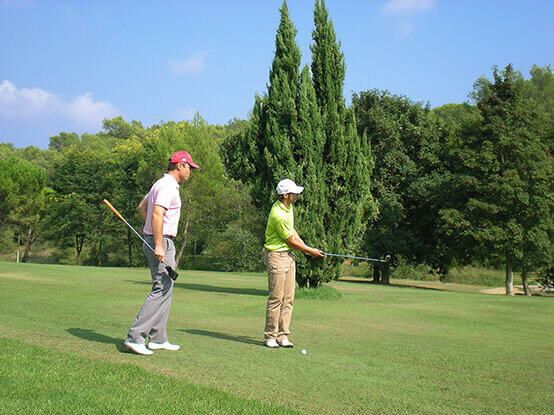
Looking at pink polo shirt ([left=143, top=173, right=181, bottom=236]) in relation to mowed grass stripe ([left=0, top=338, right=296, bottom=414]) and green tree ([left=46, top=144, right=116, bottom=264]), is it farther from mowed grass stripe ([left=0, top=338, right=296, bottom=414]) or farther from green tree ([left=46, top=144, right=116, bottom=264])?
green tree ([left=46, top=144, right=116, bottom=264])

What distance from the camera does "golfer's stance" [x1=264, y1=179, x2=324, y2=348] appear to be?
7219 millimetres

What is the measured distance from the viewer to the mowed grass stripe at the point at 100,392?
3.84 m

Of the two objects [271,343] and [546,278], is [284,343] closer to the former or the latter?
[271,343]

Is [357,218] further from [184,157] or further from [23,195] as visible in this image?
[23,195]

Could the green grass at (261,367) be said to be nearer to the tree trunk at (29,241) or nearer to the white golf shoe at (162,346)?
the white golf shoe at (162,346)

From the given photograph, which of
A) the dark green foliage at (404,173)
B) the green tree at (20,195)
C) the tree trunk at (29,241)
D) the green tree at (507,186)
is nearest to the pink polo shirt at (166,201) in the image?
the green tree at (507,186)

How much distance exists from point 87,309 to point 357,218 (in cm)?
943

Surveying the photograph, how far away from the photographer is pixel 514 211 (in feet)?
99.2

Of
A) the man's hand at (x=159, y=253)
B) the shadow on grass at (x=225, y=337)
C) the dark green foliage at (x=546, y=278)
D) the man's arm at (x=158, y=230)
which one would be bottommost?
the shadow on grass at (x=225, y=337)

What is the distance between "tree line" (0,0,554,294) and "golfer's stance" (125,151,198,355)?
33.5 ft

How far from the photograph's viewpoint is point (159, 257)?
600 cm

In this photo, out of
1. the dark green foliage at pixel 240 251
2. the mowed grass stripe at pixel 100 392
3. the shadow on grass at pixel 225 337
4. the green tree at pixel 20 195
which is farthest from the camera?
the green tree at pixel 20 195

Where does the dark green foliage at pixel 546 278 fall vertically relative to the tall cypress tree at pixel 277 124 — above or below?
below

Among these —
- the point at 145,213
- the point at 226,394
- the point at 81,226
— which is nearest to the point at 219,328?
the point at 145,213
